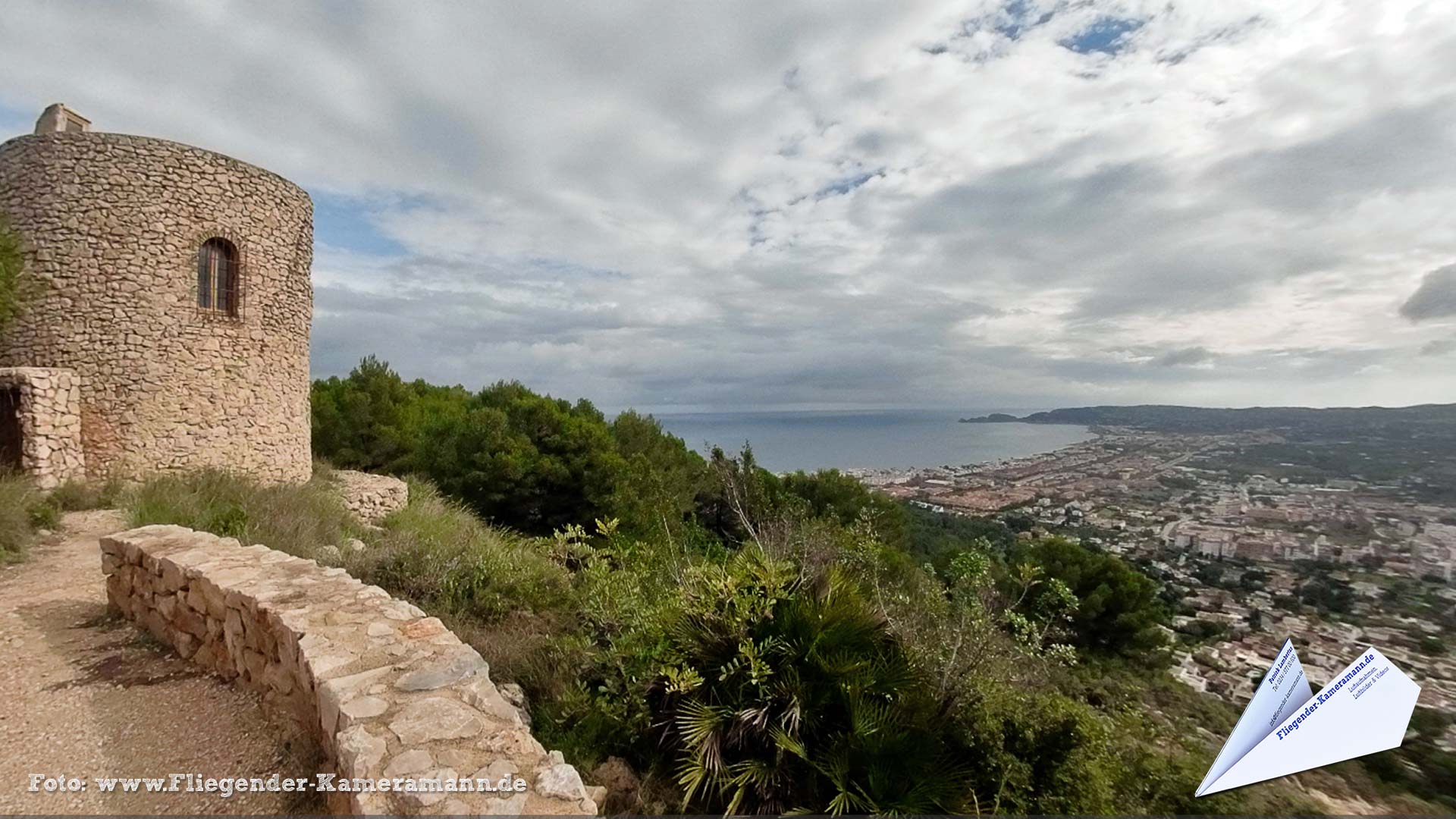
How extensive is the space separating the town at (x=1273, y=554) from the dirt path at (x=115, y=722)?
15.0 feet

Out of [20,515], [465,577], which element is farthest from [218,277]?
[465,577]

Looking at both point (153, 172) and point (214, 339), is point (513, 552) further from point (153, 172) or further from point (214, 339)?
point (153, 172)

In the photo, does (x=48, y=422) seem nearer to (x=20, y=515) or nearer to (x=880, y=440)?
(x=20, y=515)

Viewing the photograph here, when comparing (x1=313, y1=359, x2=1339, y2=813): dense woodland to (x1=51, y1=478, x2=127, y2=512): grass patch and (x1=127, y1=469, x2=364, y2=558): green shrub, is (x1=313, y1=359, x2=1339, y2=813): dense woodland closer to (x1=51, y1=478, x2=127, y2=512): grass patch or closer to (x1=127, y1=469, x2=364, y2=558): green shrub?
(x1=127, y1=469, x2=364, y2=558): green shrub

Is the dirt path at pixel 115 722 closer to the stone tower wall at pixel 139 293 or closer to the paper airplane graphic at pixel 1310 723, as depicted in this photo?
the paper airplane graphic at pixel 1310 723

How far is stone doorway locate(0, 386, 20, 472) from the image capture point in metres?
7.48

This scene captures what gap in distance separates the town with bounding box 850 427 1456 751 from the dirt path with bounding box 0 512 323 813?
456 cm

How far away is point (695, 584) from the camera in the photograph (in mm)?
3902

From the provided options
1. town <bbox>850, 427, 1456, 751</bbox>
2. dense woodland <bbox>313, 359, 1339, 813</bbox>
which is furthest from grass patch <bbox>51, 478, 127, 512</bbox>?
town <bbox>850, 427, 1456, 751</bbox>

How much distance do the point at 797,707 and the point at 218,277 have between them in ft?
34.0

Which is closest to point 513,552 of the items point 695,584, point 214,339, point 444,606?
point 444,606

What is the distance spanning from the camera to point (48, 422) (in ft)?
24.6

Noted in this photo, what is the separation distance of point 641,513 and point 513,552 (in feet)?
17.5

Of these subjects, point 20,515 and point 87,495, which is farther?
point 87,495
